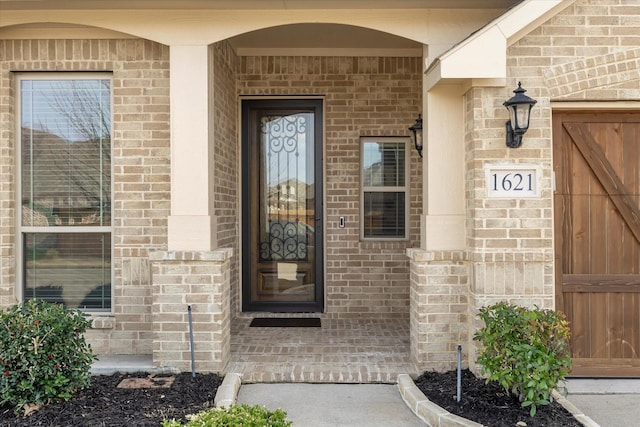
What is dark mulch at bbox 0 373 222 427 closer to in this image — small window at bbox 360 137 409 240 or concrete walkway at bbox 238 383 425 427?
concrete walkway at bbox 238 383 425 427

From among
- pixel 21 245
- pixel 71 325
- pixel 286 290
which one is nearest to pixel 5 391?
pixel 71 325

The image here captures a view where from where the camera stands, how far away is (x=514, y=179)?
4.48m

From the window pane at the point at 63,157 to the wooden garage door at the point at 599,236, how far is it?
14.8 ft

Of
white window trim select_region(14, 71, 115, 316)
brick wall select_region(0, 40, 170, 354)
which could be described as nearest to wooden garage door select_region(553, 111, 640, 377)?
brick wall select_region(0, 40, 170, 354)

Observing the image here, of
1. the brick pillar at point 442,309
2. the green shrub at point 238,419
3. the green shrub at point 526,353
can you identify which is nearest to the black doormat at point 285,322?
the brick pillar at point 442,309

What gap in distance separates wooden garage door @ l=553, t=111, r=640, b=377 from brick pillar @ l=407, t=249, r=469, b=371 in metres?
0.88

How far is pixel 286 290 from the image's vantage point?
7.06 meters

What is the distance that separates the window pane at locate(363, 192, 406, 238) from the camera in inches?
275

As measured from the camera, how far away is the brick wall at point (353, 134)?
268 inches

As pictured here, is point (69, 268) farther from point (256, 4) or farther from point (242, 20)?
point (256, 4)

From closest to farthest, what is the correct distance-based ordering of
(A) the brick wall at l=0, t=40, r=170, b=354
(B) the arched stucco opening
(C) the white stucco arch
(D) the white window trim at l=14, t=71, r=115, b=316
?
(C) the white stucco arch, (A) the brick wall at l=0, t=40, r=170, b=354, (D) the white window trim at l=14, t=71, r=115, b=316, (B) the arched stucco opening

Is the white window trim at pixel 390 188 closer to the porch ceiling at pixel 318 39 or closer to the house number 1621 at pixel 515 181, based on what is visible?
the porch ceiling at pixel 318 39

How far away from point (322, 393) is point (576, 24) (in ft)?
12.8

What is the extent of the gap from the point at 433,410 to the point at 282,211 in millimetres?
3794
